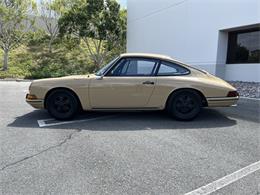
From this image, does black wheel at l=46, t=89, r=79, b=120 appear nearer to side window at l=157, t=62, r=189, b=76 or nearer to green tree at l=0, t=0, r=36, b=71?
side window at l=157, t=62, r=189, b=76

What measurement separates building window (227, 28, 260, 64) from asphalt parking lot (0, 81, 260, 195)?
20.6ft

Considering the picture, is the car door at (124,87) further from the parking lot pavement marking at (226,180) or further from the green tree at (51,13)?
the green tree at (51,13)

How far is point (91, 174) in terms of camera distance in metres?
3.01

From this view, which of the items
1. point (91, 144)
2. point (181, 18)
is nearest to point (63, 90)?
point (91, 144)

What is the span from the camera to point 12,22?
18422 millimetres

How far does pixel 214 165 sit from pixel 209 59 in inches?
382

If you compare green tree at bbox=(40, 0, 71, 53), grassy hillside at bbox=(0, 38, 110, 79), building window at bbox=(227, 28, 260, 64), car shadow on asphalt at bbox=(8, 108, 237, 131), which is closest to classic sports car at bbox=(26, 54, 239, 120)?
Answer: car shadow on asphalt at bbox=(8, 108, 237, 131)

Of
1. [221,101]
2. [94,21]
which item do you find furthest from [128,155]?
[94,21]

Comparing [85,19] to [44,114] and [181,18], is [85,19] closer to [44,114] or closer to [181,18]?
[181,18]

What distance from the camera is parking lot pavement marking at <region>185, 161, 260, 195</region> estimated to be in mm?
2654

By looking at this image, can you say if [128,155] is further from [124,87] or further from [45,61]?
[45,61]

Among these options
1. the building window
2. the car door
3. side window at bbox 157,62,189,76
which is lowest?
the car door

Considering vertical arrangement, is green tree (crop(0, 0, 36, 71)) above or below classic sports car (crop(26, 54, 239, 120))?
above

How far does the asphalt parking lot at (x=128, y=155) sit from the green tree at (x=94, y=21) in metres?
14.4
